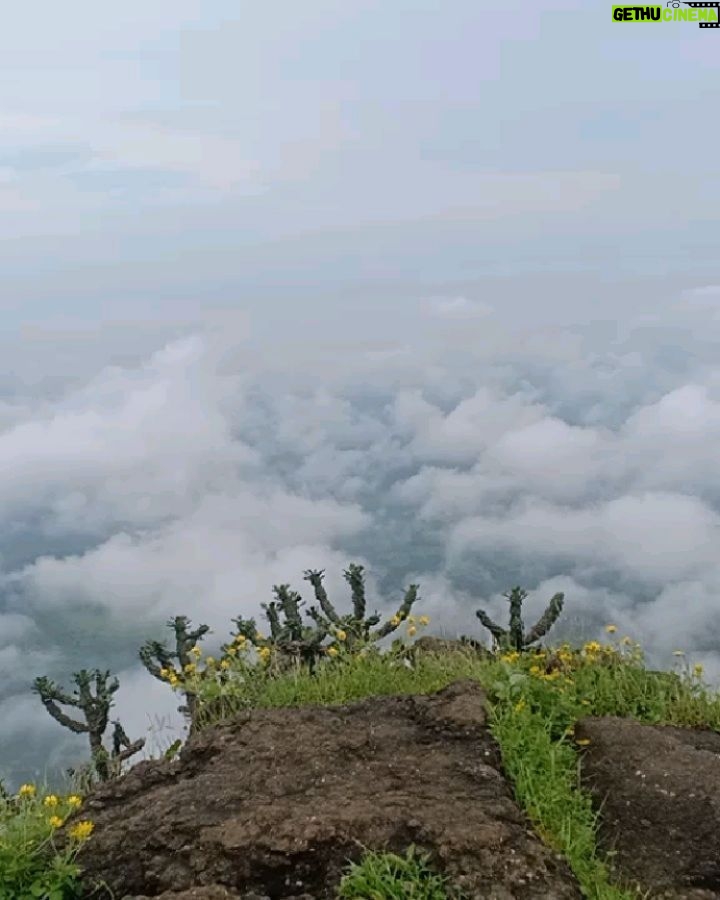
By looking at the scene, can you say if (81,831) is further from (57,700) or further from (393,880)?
(57,700)

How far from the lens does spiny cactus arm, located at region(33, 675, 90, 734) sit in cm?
835

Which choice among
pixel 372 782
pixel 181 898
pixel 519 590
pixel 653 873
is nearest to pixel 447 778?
pixel 372 782

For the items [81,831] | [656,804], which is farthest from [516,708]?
[81,831]

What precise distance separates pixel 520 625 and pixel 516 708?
3107mm

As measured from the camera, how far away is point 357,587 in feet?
30.0

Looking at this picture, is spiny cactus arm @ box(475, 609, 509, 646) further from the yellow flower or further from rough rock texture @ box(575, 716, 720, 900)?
the yellow flower

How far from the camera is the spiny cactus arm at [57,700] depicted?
27.4 feet

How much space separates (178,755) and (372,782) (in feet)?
5.21

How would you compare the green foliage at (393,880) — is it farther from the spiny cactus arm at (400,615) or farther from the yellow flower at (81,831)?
the spiny cactus arm at (400,615)

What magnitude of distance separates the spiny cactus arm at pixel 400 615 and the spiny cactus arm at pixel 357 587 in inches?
13.8

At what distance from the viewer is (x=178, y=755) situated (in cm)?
635

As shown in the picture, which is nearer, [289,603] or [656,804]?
[656,804]

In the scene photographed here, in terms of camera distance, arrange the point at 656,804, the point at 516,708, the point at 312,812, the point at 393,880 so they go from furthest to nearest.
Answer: the point at 516,708 < the point at 656,804 < the point at 312,812 < the point at 393,880

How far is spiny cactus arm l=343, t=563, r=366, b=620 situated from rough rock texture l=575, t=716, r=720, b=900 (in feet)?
9.62
